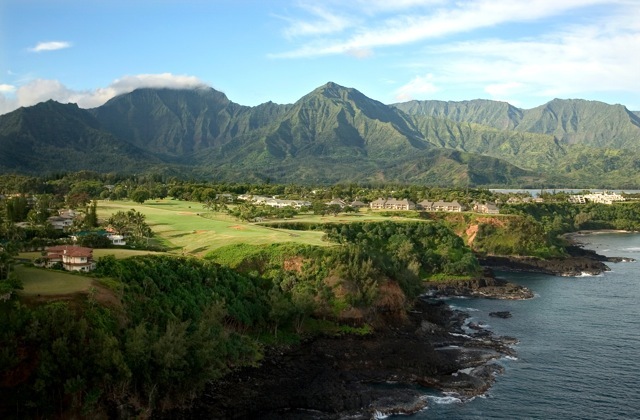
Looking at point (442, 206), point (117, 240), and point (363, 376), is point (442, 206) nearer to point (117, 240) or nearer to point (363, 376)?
point (117, 240)

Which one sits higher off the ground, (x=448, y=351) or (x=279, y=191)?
(x=279, y=191)

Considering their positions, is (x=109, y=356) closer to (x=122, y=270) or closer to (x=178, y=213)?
(x=122, y=270)

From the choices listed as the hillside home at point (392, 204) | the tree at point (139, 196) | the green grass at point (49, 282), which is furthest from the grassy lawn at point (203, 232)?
the hillside home at point (392, 204)

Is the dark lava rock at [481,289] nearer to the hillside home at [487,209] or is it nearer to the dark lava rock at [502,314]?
the dark lava rock at [502,314]

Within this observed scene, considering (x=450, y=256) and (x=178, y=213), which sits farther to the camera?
(x=178, y=213)

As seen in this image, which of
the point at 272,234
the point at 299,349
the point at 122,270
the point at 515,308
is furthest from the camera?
the point at 272,234

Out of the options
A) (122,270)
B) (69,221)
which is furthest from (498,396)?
(69,221)
